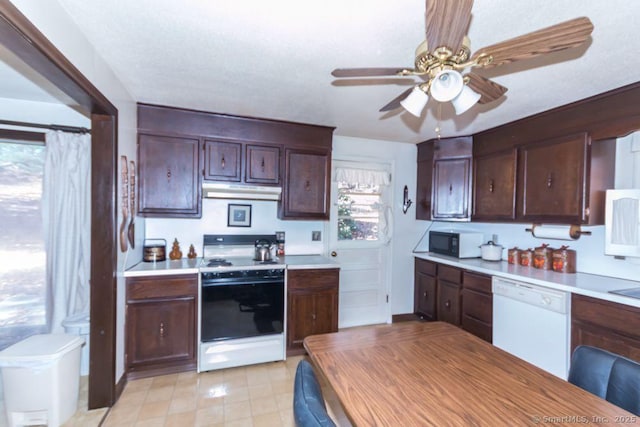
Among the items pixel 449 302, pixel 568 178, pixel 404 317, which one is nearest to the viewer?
pixel 568 178

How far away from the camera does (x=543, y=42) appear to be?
3.44 ft

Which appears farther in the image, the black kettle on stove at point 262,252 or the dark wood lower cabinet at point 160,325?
the black kettle on stove at point 262,252

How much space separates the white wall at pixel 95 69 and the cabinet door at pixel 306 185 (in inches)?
55.0

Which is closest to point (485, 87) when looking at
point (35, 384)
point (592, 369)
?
point (592, 369)

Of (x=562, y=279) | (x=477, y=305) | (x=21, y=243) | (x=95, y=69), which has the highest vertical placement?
(x=95, y=69)

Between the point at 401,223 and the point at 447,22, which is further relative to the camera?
the point at 401,223

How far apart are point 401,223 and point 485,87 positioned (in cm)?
255

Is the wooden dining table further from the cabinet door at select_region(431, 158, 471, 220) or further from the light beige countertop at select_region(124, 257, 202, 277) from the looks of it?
the cabinet door at select_region(431, 158, 471, 220)

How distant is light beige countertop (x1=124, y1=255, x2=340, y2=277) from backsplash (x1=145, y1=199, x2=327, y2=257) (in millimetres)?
185

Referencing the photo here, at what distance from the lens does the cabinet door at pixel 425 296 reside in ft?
11.3

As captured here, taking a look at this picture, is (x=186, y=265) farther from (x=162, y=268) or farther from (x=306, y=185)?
(x=306, y=185)

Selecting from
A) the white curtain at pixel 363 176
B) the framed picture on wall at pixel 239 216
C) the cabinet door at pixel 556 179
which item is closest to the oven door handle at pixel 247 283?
the framed picture on wall at pixel 239 216

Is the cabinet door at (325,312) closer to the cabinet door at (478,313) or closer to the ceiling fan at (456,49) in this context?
the cabinet door at (478,313)

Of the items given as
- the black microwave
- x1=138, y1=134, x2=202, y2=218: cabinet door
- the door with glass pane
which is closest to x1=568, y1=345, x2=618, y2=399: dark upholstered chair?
the black microwave
